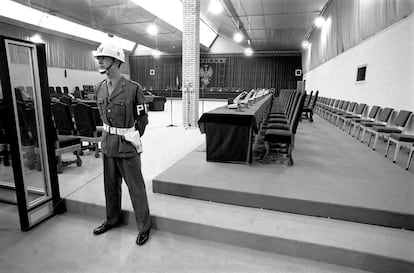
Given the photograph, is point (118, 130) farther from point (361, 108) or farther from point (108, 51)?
point (361, 108)

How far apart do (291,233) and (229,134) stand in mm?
1642

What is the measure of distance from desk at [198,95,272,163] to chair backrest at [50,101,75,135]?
217cm

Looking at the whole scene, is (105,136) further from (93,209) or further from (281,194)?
(281,194)

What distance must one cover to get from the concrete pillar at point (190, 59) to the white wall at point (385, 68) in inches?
171

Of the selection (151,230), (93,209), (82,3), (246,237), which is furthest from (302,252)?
(82,3)

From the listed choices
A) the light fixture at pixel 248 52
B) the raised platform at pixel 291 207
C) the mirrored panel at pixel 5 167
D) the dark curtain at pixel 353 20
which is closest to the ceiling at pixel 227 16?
the dark curtain at pixel 353 20

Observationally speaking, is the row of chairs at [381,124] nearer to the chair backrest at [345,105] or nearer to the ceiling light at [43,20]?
the chair backrest at [345,105]

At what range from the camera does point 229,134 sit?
3.55 m

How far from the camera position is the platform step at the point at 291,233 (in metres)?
1.98

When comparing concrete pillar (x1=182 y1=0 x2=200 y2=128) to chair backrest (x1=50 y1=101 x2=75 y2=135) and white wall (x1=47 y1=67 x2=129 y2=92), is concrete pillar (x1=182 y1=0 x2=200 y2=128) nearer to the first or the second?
chair backrest (x1=50 y1=101 x2=75 y2=135)

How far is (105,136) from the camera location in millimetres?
2229

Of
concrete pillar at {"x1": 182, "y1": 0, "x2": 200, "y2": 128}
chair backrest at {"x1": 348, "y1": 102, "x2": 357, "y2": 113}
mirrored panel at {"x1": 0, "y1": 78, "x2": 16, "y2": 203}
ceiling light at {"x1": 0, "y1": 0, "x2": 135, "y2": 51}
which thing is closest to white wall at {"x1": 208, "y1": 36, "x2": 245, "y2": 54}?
ceiling light at {"x1": 0, "y1": 0, "x2": 135, "y2": 51}

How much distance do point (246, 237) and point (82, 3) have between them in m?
11.5

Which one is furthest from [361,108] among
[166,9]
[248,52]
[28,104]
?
[248,52]
